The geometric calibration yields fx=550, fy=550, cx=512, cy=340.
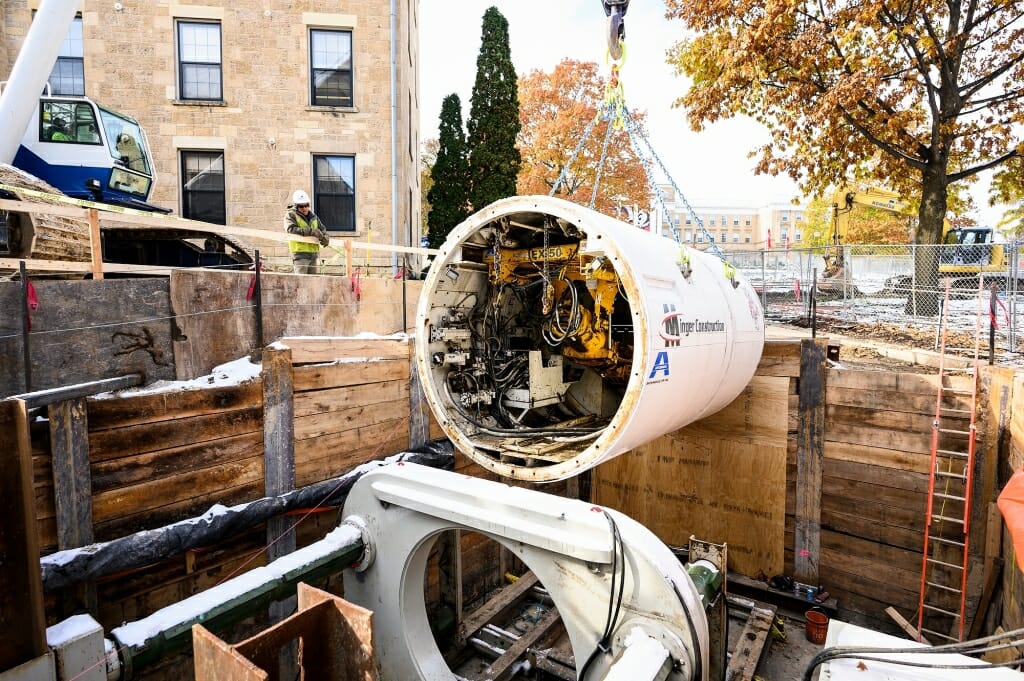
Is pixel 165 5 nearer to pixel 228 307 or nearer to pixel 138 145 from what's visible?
pixel 138 145

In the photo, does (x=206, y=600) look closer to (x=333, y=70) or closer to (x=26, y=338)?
(x=26, y=338)

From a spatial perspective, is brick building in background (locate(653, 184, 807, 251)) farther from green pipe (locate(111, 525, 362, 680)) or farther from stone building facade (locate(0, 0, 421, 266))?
green pipe (locate(111, 525, 362, 680))

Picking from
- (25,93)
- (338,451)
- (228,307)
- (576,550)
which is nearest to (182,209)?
(25,93)

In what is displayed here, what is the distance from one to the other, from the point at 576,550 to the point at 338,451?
253cm

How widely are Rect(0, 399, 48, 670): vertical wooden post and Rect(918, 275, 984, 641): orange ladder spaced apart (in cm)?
680

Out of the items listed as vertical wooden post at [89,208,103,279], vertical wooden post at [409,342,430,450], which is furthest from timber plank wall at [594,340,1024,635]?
vertical wooden post at [89,208,103,279]

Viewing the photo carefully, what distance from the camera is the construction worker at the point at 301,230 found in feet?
22.6

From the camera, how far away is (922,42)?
33.6 ft

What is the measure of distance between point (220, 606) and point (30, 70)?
781 cm

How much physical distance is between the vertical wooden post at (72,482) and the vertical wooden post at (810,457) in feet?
21.5

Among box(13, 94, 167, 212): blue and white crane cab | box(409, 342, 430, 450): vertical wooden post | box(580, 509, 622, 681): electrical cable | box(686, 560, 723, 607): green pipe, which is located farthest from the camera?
box(13, 94, 167, 212): blue and white crane cab

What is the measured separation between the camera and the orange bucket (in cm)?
547

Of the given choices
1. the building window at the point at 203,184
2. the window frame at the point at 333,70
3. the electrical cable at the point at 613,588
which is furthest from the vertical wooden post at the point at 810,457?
the building window at the point at 203,184

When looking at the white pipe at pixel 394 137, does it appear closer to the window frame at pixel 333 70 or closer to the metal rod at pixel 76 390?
the window frame at pixel 333 70
